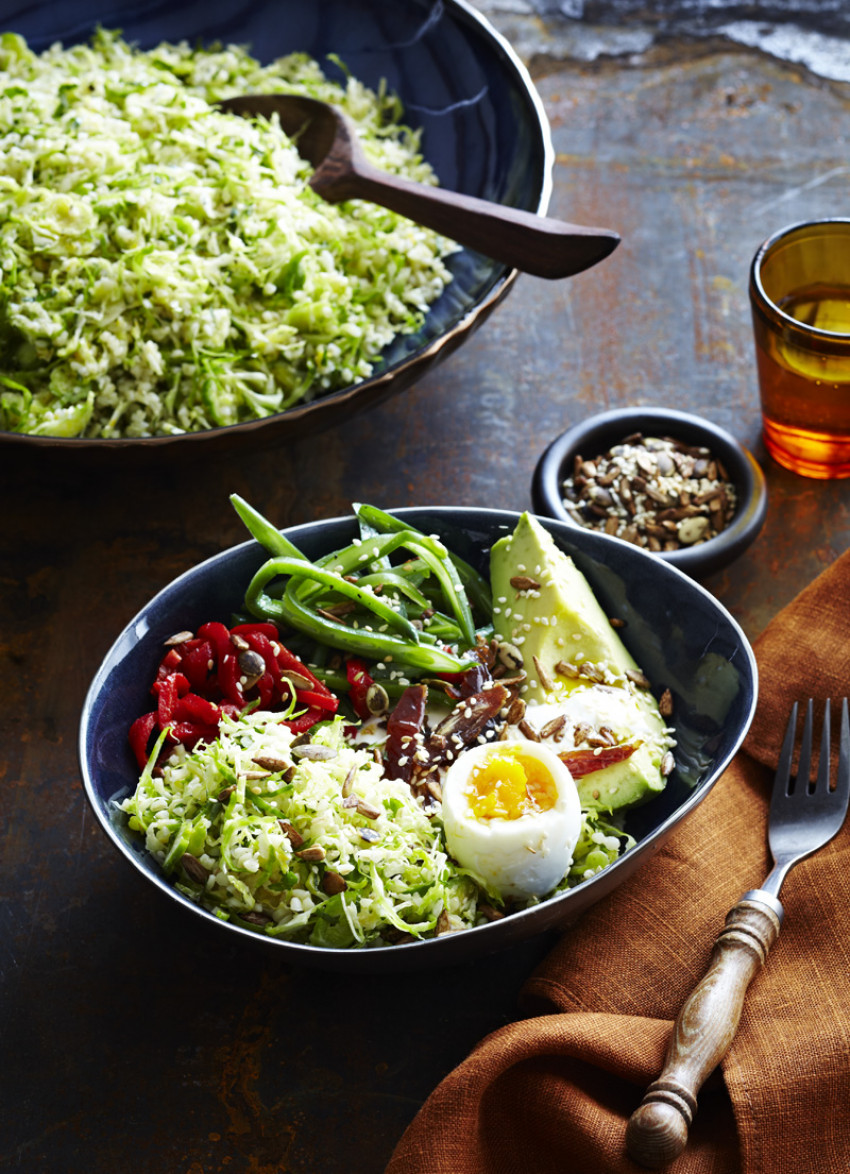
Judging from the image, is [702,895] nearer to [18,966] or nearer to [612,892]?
[612,892]

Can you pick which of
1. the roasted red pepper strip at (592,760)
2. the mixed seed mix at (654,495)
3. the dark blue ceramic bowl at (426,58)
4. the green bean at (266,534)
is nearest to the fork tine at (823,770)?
the roasted red pepper strip at (592,760)

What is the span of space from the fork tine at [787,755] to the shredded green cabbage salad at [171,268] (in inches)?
43.8

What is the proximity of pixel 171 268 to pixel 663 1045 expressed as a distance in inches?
66.2

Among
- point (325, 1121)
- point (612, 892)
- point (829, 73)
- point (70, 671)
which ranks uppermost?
point (829, 73)

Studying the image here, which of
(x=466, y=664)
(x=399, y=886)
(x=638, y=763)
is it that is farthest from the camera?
(x=466, y=664)

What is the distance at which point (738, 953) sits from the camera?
1.64 metres

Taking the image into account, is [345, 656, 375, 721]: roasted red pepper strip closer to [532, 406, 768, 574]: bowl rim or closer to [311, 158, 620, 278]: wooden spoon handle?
[532, 406, 768, 574]: bowl rim

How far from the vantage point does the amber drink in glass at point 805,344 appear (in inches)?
89.6

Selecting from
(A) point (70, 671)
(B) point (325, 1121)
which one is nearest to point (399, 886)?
(B) point (325, 1121)

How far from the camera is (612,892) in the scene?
1.81 m

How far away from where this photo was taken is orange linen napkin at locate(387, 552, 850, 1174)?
1529 mm

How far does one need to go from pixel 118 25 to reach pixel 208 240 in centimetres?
102

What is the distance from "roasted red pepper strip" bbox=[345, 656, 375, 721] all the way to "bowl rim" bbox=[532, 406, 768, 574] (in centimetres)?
52

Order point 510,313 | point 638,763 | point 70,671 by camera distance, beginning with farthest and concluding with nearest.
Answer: point 510,313
point 70,671
point 638,763
